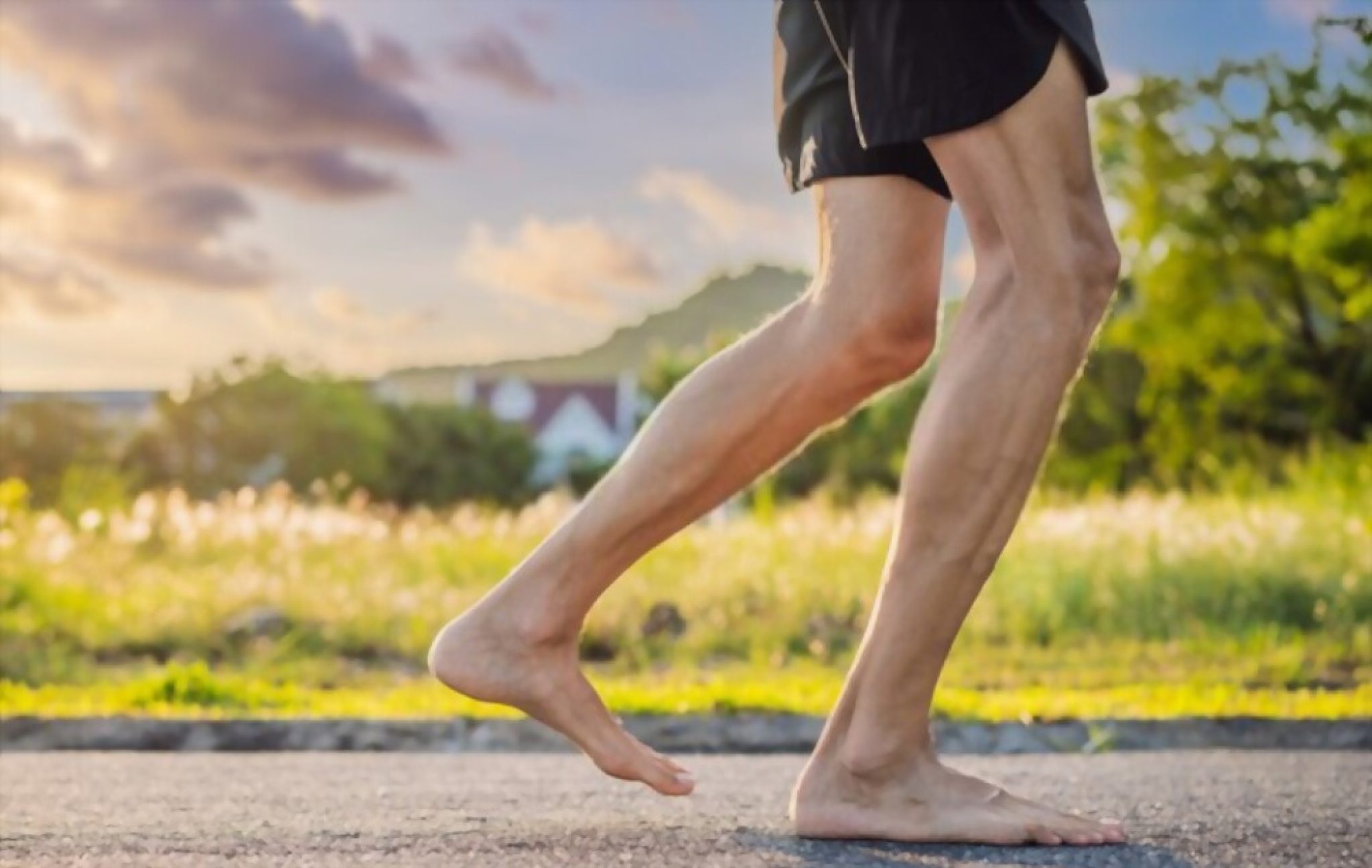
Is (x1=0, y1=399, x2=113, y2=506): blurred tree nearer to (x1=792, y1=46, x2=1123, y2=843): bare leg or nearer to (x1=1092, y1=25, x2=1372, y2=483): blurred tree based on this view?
(x1=1092, y1=25, x2=1372, y2=483): blurred tree

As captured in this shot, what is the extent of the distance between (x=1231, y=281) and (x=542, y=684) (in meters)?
22.7

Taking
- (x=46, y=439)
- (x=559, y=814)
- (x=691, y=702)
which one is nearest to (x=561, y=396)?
(x=46, y=439)

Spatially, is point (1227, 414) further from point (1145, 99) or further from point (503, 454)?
point (503, 454)

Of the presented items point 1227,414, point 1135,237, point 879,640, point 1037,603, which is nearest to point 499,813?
point 879,640

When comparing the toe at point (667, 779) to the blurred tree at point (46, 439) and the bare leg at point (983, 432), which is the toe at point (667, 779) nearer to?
the bare leg at point (983, 432)

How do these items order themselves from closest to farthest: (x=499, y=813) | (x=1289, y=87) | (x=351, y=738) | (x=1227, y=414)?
(x=499, y=813)
(x=351, y=738)
(x=1289, y=87)
(x=1227, y=414)

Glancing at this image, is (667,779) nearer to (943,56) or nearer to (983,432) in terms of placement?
(983,432)

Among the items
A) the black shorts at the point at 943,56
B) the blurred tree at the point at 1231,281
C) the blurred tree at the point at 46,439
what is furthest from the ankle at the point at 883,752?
the blurred tree at the point at 46,439

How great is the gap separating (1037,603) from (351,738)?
19.8 feet

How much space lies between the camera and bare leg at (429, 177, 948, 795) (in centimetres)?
261

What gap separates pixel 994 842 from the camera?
254 cm

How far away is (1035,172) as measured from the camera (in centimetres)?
240

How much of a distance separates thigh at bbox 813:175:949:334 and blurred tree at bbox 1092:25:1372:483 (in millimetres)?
20972

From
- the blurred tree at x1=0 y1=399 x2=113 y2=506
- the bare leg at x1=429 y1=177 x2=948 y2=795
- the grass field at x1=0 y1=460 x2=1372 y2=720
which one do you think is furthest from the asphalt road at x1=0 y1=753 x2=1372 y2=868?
the blurred tree at x1=0 y1=399 x2=113 y2=506
